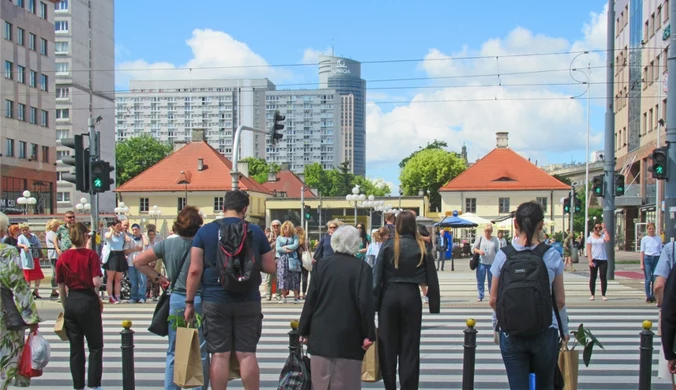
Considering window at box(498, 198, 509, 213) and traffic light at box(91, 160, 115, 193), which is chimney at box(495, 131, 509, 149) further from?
traffic light at box(91, 160, 115, 193)

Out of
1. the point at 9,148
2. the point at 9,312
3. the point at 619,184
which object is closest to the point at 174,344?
the point at 9,312

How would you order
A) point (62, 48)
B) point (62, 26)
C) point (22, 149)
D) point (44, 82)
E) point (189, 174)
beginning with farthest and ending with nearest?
point (62, 48) → point (62, 26) → point (189, 174) → point (44, 82) → point (22, 149)

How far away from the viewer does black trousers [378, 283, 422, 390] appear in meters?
7.26

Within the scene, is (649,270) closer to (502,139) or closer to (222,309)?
(222,309)

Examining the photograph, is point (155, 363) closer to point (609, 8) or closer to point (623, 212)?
point (609, 8)

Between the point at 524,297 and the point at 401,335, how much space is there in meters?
1.81

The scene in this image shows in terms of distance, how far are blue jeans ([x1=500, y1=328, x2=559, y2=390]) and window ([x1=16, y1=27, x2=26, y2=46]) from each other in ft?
197

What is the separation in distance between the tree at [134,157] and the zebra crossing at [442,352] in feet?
302

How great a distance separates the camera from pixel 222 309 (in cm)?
685

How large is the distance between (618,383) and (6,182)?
57251 millimetres

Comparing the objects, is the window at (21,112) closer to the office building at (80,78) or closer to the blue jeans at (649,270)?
the office building at (80,78)

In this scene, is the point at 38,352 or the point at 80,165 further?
the point at 80,165

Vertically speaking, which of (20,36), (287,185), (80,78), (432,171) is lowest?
(287,185)

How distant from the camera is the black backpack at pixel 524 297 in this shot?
5.77 m
